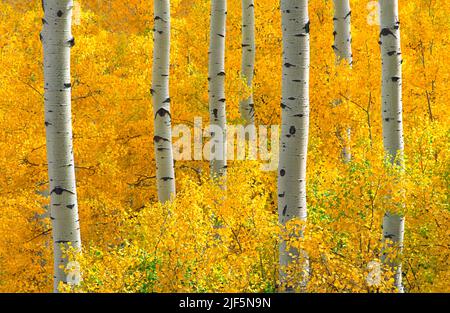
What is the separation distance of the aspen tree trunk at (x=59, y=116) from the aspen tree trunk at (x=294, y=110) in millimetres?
2220

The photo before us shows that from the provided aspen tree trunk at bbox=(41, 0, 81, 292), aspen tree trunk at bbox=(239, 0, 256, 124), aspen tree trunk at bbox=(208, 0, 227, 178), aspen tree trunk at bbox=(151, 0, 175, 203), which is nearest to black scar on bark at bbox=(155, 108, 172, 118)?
aspen tree trunk at bbox=(151, 0, 175, 203)

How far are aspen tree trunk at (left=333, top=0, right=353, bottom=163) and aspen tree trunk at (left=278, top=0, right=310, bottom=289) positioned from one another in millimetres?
4677

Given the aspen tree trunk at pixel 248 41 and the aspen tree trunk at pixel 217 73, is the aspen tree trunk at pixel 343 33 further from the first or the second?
the aspen tree trunk at pixel 248 41

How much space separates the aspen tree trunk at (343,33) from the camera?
10617 millimetres

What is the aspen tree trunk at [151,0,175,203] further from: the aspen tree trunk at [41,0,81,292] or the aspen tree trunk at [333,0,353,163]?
the aspen tree trunk at [41,0,81,292]

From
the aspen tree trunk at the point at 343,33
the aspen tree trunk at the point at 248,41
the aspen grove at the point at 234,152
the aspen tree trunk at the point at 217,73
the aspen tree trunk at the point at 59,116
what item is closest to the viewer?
the aspen grove at the point at 234,152

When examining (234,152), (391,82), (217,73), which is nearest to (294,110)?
(391,82)

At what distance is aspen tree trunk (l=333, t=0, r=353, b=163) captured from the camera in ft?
34.8

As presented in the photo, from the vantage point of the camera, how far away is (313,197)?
24.1 ft

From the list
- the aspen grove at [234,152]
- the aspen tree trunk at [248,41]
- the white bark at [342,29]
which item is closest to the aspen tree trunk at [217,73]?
the aspen grove at [234,152]

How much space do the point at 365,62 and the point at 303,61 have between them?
19.8ft

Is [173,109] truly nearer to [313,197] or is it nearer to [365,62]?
[365,62]

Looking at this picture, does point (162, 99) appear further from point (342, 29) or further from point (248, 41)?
point (248, 41)
